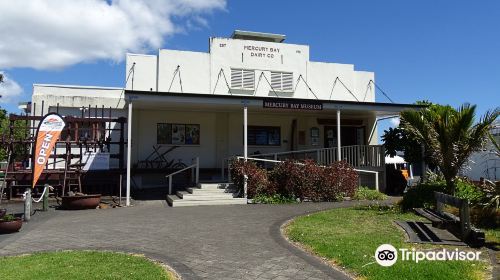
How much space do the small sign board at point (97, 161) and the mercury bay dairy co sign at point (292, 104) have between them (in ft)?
24.9

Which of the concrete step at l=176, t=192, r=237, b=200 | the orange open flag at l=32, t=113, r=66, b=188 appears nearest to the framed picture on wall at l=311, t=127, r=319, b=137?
the concrete step at l=176, t=192, r=237, b=200

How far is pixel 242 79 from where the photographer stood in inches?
847

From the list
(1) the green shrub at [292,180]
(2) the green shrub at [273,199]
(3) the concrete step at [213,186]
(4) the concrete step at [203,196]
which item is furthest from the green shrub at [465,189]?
(3) the concrete step at [213,186]

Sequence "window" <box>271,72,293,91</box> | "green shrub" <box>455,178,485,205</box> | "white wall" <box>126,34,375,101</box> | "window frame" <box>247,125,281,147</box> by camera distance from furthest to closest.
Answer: "window" <box>271,72,293,91</box> → "window frame" <box>247,125,281,147</box> → "white wall" <box>126,34,375,101</box> → "green shrub" <box>455,178,485,205</box>

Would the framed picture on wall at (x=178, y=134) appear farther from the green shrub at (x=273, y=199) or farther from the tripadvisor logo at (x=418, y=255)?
the tripadvisor logo at (x=418, y=255)

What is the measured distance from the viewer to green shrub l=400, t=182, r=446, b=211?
12.0 metres

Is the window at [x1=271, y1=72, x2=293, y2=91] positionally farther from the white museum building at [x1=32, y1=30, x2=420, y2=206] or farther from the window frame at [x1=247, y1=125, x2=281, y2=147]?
the window frame at [x1=247, y1=125, x2=281, y2=147]

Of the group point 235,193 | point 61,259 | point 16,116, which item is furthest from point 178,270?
point 16,116

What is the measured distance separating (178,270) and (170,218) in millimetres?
5136

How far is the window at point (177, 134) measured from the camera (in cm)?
1980

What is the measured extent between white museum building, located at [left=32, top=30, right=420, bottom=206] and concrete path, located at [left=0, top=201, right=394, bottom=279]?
18.2 ft

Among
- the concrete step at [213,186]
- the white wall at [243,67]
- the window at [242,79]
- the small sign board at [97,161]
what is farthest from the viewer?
the window at [242,79]

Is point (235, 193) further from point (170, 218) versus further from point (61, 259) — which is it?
point (61, 259)

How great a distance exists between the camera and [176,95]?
1509 centimetres
